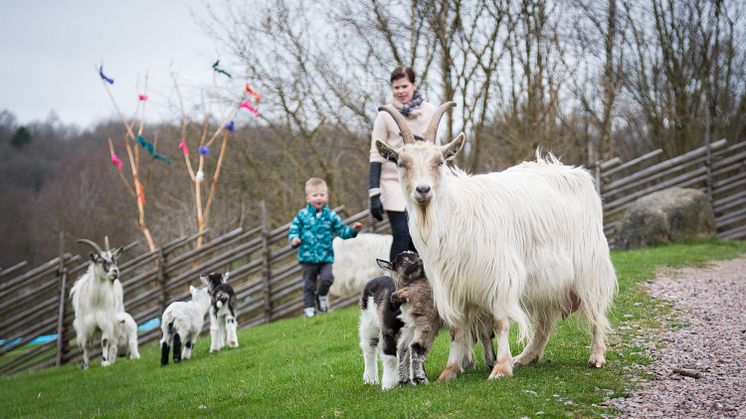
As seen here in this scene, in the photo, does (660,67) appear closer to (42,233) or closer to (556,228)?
(556,228)

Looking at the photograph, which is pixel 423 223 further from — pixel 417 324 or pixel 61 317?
pixel 61 317

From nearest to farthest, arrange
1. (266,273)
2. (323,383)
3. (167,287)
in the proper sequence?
(323,383) → (266,273) → (167,287)

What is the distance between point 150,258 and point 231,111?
15.8 feet

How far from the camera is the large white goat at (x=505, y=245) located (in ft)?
14.8

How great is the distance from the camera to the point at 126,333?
32.7ft

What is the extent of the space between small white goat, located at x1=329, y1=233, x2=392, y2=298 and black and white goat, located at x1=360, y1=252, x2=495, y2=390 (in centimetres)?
713

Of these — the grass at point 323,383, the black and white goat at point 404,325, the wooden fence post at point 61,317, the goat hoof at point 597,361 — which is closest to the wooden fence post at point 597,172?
the grass at point 323,383

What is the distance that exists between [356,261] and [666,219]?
19.2ft

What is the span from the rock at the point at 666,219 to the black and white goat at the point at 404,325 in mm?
9260

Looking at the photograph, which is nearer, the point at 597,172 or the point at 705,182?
the point at 597,172

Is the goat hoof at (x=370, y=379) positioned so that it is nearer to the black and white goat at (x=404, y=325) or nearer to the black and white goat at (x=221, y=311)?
the black and white goat at (x=404, y=325)

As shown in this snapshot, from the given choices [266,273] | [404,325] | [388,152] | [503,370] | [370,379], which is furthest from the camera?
[266,273]

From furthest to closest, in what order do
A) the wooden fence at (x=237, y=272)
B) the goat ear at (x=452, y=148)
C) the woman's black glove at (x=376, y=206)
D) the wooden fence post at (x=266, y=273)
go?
the wooden fence at (x=237, y=272), the wooden fence post at (x=266, y=273), the woman's black glove at (x=376, y=206), the goat ear at (x=452, y=148)

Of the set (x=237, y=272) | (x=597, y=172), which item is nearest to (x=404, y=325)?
(x=237, y=272)
